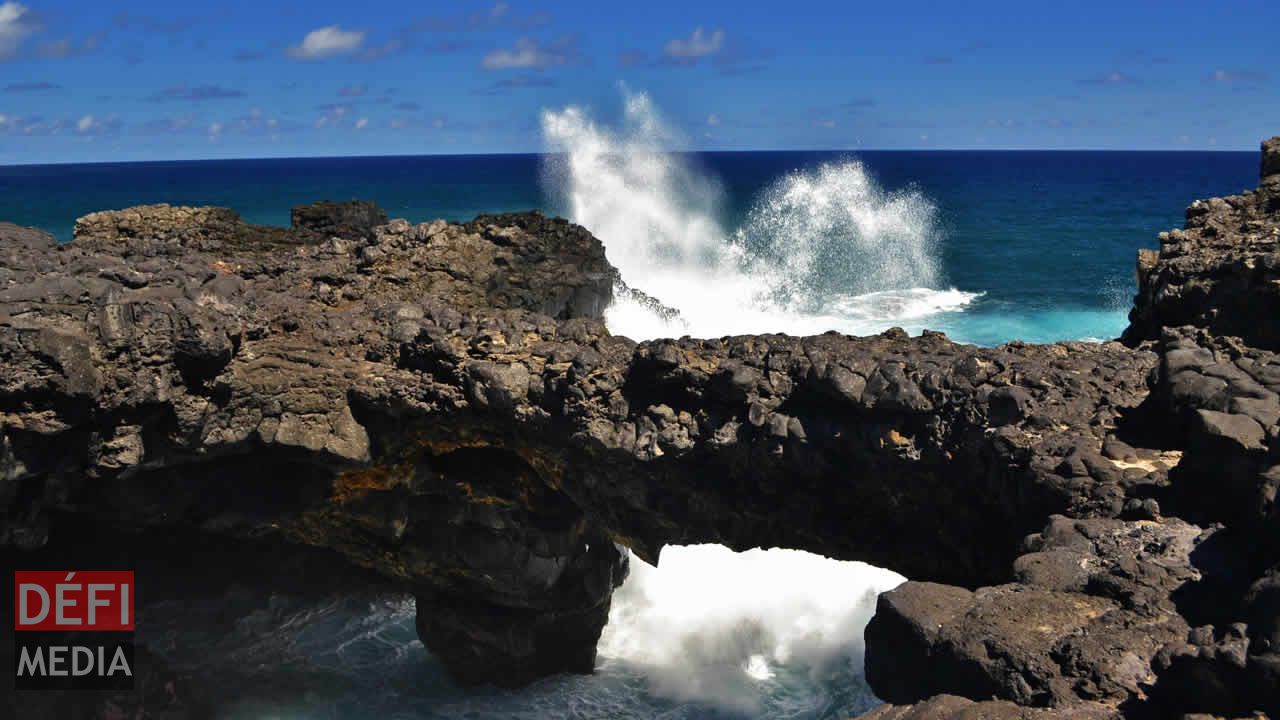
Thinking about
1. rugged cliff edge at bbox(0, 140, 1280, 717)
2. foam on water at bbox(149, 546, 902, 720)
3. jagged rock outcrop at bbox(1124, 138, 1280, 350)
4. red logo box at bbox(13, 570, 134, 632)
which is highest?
jagged rock outcrop at bbox(1124, 138, 1280, 350)

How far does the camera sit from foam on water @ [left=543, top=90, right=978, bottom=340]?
38.4 metres

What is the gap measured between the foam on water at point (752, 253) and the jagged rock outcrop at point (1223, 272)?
16.6 meters

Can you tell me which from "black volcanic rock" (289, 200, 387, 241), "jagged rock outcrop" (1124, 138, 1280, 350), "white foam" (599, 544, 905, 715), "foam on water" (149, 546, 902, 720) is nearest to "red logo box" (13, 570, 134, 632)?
"foam on water" (149, 546, 902, 720)

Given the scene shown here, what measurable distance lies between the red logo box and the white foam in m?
6.80

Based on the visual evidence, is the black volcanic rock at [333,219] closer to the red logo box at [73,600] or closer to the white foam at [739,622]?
the red logo box at [73,600]

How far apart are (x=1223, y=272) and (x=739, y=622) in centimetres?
943

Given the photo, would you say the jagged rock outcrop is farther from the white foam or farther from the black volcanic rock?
the black volcanic rock

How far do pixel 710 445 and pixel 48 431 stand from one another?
6169mm

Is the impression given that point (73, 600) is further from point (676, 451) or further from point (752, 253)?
point (752, 253)

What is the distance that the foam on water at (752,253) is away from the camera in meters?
38.4

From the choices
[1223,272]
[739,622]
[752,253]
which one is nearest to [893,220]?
[752,253]

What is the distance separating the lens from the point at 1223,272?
9.70m

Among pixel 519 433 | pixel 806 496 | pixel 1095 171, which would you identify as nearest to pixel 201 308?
pixel 519 433

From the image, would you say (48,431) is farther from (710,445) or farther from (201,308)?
(710,445)
